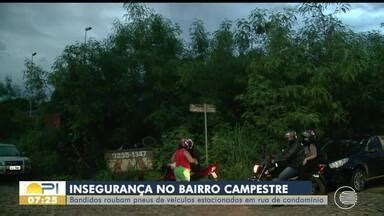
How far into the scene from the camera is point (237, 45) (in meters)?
17.5

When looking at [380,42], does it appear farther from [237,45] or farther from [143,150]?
[143,150]

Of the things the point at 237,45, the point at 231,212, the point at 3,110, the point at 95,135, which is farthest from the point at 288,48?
the point at 3,110

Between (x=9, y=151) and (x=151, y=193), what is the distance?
14362mm

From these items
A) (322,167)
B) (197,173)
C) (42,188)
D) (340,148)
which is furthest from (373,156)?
(42,188)

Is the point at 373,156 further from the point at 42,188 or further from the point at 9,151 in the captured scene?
the point at 9,151

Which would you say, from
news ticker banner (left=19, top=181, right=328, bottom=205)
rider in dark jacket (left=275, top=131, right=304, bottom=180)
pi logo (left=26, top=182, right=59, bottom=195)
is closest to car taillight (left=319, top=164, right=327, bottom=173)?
rider in dark jacket (left=275, top=131, right=304, bottom=180)

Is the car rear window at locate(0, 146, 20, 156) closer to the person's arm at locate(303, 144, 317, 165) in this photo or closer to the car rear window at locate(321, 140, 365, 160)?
the car rear window at locate(321, 140, 365, 160)

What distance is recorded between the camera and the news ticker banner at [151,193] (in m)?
10.6

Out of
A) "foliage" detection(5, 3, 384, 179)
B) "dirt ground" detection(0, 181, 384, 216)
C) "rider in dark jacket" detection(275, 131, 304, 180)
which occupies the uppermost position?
"foliage" detection(5, 3, 384, 179)

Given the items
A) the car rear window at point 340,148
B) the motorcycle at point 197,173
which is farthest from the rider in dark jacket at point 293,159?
the car rear window at point 340,148

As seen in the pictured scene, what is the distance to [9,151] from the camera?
2334 centimetres

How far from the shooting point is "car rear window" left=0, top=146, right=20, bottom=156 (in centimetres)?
2303

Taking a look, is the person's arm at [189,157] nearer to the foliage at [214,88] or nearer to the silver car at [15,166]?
the foliage at [214,88]

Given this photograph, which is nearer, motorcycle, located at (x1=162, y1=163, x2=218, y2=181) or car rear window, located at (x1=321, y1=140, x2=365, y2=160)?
motorcycle, located at (x1=162, y1=163, x2=218, y2=181)
